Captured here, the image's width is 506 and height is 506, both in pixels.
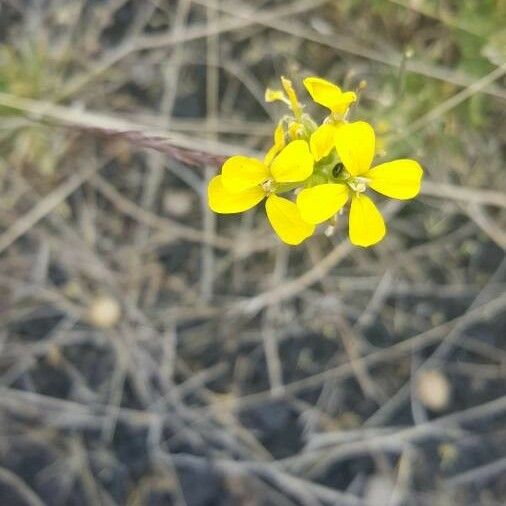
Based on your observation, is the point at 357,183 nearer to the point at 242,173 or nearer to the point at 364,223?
the point at 364,223

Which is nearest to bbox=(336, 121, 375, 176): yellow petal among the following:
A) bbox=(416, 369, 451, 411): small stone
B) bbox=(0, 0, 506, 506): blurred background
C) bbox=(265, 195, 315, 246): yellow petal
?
bbox=(265, 195, 315, 246): yellow petal

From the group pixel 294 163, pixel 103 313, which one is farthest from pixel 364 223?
pixel 103 313

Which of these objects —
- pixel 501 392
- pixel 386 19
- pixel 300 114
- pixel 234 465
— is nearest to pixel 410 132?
pixel 386 19

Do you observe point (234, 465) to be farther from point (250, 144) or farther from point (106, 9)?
point (106, 9)

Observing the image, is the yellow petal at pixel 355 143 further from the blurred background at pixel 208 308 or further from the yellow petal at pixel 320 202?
the blurred background at pixel 208 308

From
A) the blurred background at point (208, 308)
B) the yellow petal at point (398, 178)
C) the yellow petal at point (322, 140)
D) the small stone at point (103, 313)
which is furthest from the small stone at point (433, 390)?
the yellow petal at point (322, 140)

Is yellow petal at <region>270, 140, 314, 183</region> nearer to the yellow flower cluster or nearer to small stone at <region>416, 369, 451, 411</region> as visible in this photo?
the yellow flower cluster
